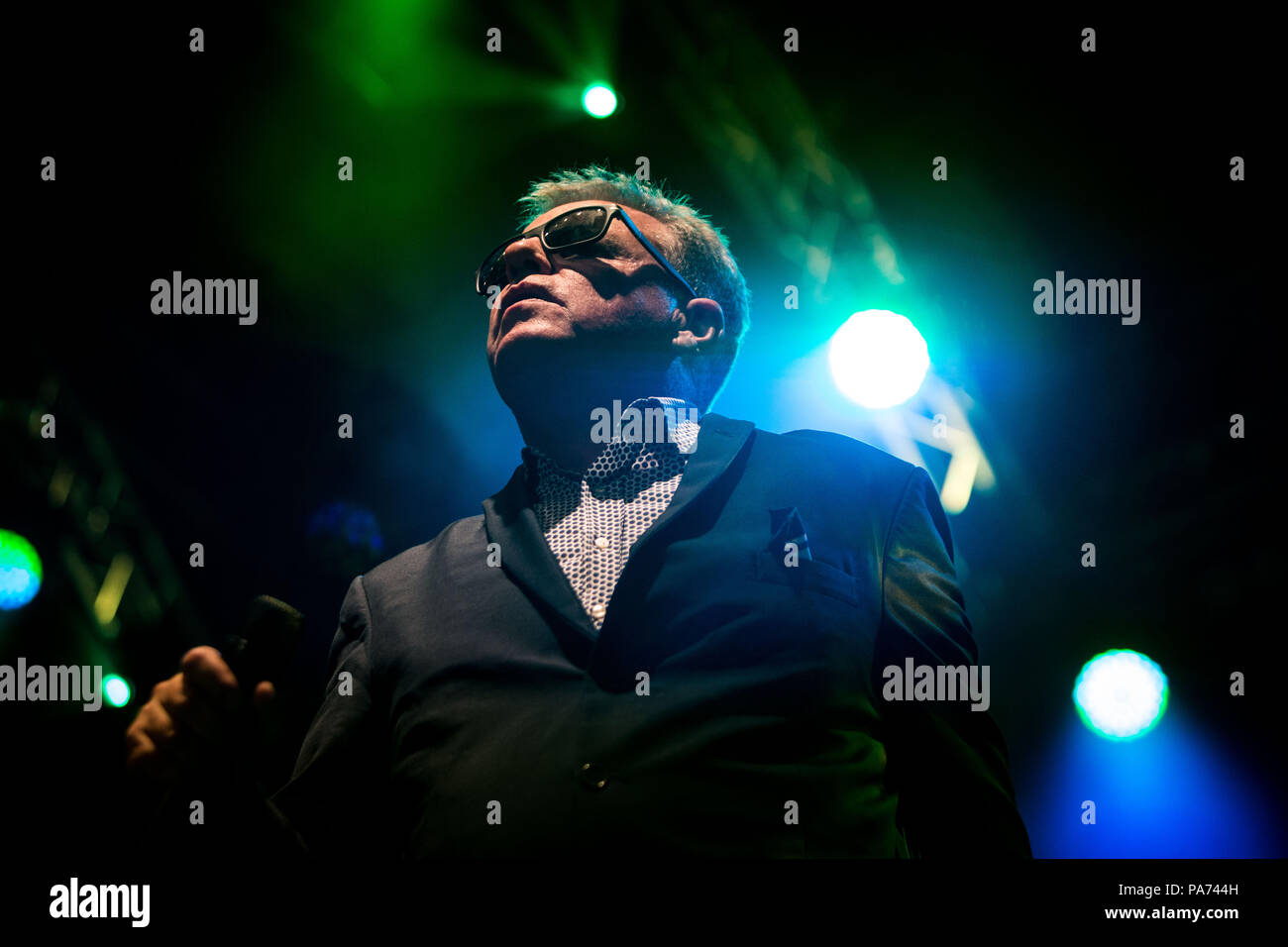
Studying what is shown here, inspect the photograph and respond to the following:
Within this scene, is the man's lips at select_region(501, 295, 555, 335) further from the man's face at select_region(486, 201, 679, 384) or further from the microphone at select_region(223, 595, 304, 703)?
the microphone at select_region(223, 595, 304, 703)

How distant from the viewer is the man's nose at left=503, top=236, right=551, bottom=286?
2359 millimetres

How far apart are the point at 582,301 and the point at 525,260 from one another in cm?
30

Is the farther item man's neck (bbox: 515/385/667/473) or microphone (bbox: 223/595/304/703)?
man's neck (bbox: 515/385/667/473)

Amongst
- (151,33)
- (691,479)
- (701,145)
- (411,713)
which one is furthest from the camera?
(701,145)

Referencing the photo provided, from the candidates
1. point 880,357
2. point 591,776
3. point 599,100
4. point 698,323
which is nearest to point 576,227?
point 698,323

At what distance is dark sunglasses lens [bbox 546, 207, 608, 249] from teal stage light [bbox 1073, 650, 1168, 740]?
10.4ft

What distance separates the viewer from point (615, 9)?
118 inches

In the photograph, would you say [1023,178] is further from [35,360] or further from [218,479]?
[35,360]

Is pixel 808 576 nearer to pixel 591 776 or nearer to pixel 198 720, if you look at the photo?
pixel 591 776

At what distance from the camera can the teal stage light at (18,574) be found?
3.08 metres

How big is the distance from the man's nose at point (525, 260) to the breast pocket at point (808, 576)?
1.26m

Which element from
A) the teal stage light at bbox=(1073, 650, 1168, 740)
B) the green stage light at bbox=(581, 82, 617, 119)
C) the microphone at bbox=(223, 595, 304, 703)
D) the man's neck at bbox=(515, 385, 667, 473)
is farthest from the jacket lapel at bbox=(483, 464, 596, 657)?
the teal stage light at bbox=(1073, 650, 1168, 740)
